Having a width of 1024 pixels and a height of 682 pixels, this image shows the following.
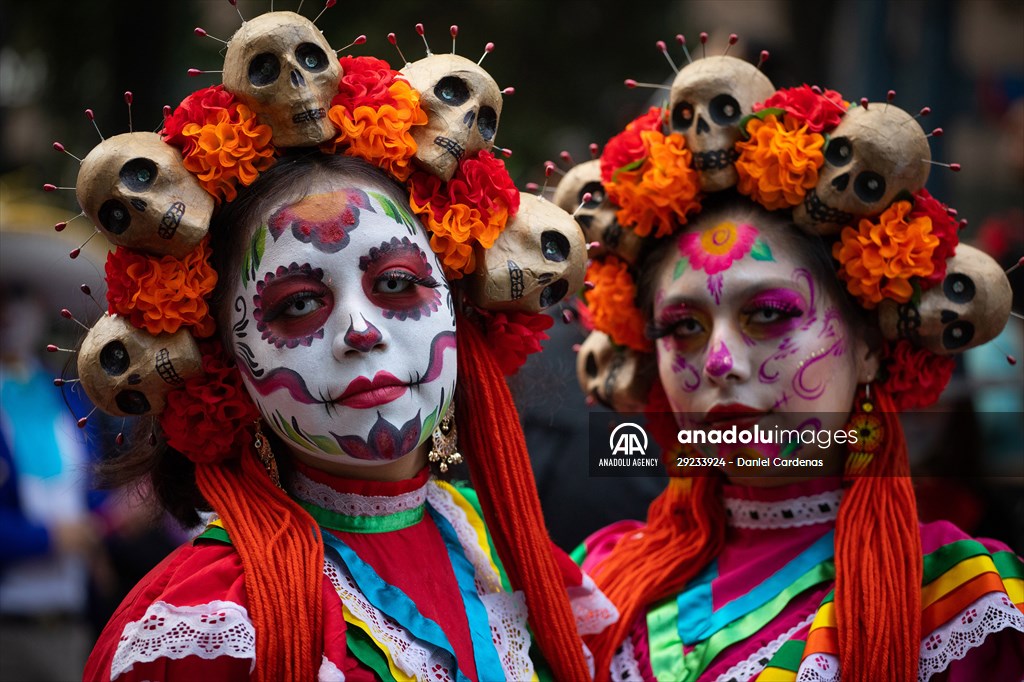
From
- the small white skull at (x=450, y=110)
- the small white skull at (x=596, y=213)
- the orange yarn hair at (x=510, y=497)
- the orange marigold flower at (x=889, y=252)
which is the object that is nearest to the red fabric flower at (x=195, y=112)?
the small white skull at (x=450, y=110)

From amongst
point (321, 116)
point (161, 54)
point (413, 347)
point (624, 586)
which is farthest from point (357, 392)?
point (161, 54)

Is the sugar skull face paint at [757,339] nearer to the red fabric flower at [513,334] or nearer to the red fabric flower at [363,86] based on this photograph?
the red fabric flower at [513,334]

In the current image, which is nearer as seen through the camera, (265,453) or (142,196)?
(142,196)

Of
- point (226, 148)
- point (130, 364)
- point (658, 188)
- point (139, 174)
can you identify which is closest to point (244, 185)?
point (226, 148)

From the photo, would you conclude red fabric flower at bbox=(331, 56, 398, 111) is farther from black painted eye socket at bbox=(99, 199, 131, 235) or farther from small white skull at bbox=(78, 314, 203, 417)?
small white skull at bbox=(78, 314, 203, 417)

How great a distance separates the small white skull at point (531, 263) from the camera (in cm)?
304

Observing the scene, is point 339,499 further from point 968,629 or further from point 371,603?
point 968,629

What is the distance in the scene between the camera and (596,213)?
11.9 ft

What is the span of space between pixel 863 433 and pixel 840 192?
2.19 feet

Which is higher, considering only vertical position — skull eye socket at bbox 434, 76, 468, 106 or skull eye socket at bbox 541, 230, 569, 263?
skull eye socket at bbox 434, 76, 468, 106

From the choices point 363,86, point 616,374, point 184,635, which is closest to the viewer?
point 184,635

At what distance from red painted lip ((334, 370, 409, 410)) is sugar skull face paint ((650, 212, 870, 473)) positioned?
94 centimetres

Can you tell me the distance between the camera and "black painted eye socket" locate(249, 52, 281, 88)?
2.74m

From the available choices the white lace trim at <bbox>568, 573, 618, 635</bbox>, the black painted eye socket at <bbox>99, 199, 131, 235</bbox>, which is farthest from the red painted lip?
the white lace trim at <bbox>568, 573, 618, 635</bbox>
